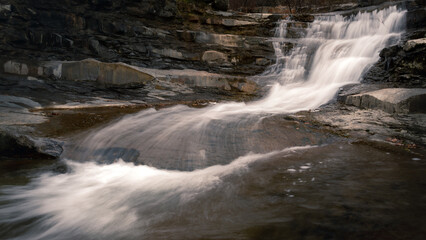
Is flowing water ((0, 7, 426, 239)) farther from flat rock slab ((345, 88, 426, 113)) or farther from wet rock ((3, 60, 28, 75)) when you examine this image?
wet rock ((3, 60, 28, 75))

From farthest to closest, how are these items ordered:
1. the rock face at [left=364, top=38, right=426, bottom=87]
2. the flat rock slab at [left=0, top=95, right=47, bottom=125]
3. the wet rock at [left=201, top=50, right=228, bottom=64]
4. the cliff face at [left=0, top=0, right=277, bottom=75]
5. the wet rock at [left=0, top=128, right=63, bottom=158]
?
the wet rock at [left=201, top=50, right=228, bottom=64] → the cliff face at [left=0, top=0, right=277, bottom=75] → the rock face at [left=364, top=38, right=426, bottom=87] → the flat rock slab at [left=0, top=95, right=47, bottom=125] → the wet rock at [left=0, top=128, right=63, bottom=158]

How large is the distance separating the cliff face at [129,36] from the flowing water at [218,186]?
5206 millimetres

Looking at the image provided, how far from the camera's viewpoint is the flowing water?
222 cm

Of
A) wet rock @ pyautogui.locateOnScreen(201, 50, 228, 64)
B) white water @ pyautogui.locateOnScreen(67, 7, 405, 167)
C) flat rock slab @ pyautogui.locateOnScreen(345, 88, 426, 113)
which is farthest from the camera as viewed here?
wet rock @ pyautogui.locateOnScreen(201, 50, 228, 64)

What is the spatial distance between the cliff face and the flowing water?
5206 mm

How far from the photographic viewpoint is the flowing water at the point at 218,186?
2.22 m

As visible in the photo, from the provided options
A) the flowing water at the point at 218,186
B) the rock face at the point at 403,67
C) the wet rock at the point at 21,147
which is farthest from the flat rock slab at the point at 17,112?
the rock face at the point at 403,67

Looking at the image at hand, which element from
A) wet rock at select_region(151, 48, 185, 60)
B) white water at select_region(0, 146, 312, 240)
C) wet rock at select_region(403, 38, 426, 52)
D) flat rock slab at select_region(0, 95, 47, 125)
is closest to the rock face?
wet rock at select_region(403, 38, 426, 52)

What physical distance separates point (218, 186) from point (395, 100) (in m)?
4.94

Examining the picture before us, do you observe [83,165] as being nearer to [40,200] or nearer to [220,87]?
[40,200]

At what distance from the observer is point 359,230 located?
1.94 metres

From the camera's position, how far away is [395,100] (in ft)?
19.0

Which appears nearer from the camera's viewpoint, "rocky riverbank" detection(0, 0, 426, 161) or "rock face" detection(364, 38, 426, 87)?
"rocky riverbank" detection(0, 0, 426, 161)

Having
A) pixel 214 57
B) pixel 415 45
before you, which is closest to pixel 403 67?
pixel 415 45
